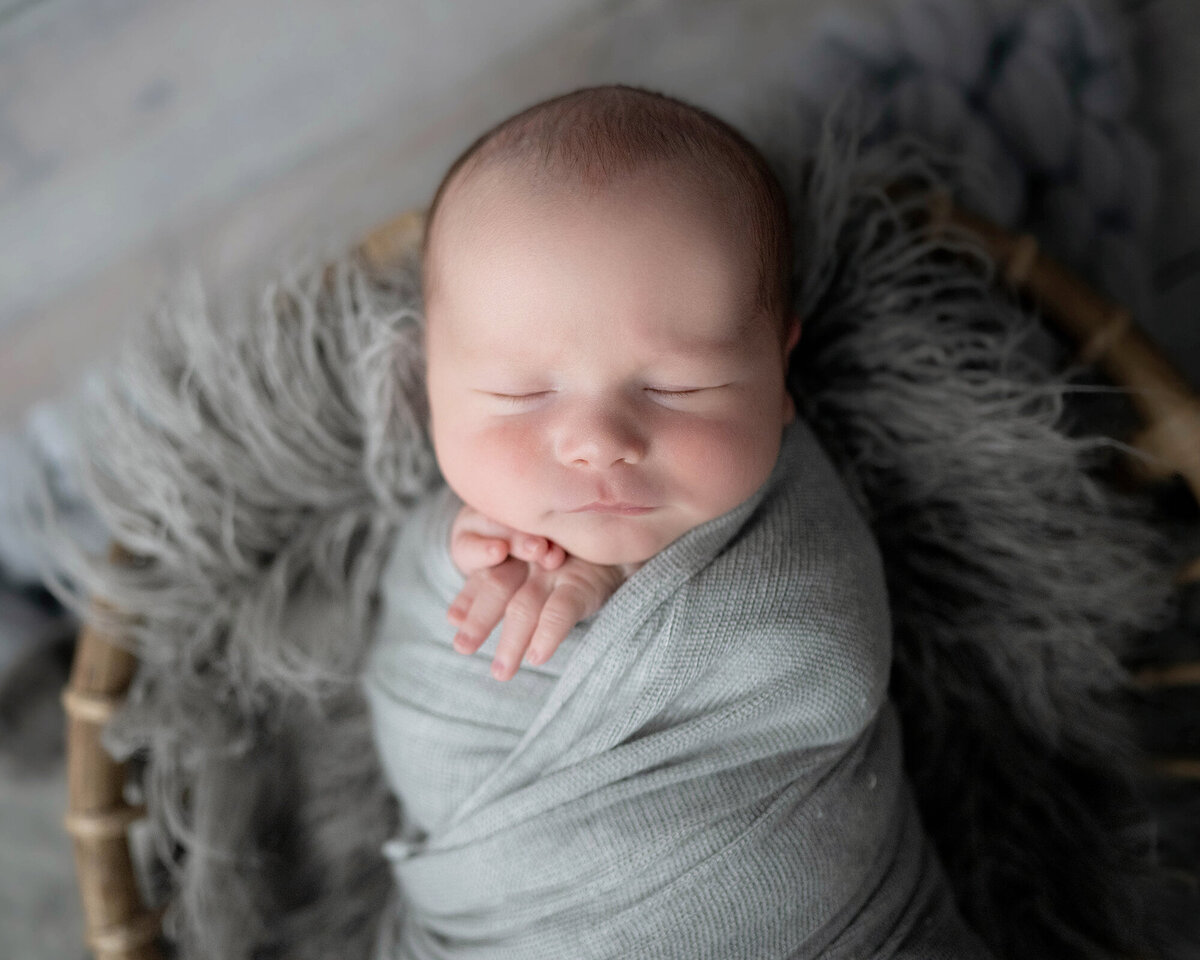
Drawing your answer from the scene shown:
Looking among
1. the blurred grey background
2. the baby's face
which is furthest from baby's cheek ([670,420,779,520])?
the blurred grey background

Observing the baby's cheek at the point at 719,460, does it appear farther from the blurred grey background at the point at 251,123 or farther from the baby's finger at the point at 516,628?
the blurred grey background at the point at 251,123

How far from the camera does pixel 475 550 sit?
2.56 ft

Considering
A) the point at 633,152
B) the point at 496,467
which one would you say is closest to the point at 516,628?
the point at 496,467

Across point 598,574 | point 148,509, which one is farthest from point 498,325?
point 148,509

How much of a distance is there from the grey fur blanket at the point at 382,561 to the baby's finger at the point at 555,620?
0.84 ft

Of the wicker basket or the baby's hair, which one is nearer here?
the baby's hair

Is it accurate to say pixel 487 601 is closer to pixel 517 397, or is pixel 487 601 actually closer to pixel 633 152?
pixel 517 397

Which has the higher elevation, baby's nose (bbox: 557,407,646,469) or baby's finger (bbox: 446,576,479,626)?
baby's nose (bbox: 557,407,646,469)

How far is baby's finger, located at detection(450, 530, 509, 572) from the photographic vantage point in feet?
2.53

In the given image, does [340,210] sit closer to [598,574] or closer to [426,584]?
[426,584]

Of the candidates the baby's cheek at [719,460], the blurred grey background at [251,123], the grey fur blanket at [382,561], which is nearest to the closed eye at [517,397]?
the baby's cheek at [719,460]

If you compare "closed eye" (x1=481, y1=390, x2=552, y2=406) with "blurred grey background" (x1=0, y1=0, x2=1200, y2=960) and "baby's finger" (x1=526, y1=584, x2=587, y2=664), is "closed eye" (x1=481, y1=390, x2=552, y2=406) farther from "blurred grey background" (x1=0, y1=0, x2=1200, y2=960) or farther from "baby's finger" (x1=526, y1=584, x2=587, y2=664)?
"blurred grey background" (x1=0, y1=0, x2=1200, y2=960)

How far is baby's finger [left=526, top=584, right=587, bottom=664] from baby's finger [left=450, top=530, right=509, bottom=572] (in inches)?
2.3

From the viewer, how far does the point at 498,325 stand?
68 centimetres
